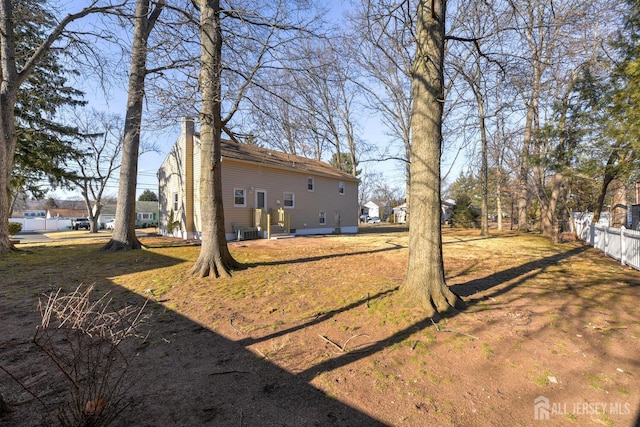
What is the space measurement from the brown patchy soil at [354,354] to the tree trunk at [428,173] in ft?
1.48

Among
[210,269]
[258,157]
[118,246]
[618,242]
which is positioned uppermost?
[258,157]

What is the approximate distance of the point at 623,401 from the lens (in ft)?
8.18

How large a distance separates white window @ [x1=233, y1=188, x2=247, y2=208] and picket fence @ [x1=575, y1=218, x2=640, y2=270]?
49.2 ft

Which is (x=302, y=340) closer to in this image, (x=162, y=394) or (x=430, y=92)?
(x=162, y=394)

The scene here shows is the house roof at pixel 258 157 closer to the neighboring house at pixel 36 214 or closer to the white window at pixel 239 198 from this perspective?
the white window at pixel 239 198

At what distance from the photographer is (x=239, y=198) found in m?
15.7

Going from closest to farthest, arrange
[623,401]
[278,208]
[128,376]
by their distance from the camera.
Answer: [623,401] → [128,376] → [278,208]

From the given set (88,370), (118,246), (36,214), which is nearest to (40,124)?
(118,246)

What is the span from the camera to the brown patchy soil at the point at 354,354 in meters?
2.36

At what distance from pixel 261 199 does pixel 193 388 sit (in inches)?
573

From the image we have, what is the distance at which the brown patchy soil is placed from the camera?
7.73 feet

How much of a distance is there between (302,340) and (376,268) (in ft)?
14.0

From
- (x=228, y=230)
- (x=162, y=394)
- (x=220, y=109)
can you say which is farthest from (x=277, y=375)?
(x=228, y=230)

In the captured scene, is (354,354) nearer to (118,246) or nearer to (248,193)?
(118,246)
